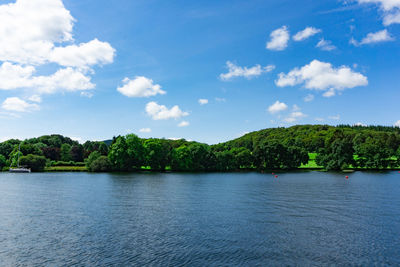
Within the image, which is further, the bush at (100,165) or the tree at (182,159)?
the tree at (182,159)

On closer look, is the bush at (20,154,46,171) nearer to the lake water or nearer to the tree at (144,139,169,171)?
the tree at (144,139,169,171)

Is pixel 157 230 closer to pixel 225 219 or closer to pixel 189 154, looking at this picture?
pixel 225 219

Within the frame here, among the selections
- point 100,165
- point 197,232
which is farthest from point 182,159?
point 197,232

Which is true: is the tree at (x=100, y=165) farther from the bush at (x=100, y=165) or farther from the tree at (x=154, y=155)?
the tree at (x=154, y=155)

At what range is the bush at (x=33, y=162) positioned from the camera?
154m

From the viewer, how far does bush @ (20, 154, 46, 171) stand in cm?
15412

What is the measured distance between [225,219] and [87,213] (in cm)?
1974

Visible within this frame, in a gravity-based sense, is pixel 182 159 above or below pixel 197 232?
above

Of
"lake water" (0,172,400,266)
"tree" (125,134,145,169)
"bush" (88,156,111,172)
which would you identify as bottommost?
"lake water" (0,172,400,266)

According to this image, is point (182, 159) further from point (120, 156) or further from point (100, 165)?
point (100, 165)

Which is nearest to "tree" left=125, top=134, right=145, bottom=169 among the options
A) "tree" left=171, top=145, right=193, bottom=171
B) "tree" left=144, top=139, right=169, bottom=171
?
"tree" left=144, top=139, right=169, bottom=171

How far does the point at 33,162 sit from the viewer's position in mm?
154125

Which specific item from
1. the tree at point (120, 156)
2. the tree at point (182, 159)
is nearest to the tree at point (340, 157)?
the tree at point (182, 159)

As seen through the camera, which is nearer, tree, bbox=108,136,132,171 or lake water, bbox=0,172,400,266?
lake water, bbox=0,172,400,266
